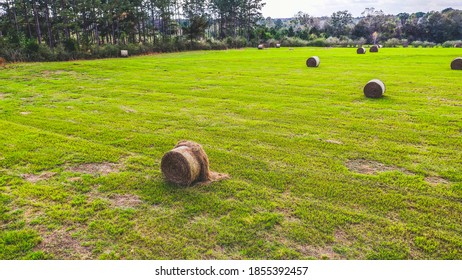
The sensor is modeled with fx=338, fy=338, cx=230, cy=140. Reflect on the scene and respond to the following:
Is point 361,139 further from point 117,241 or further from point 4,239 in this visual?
point 4,239

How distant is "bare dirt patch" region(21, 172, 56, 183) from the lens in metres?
8.68

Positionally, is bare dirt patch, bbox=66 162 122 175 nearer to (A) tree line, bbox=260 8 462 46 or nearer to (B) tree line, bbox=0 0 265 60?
(B) tree line, bbox=0 0 265 60

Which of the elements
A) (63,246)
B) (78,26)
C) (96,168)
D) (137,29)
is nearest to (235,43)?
(137,29)

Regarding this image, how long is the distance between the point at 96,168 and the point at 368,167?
751cm

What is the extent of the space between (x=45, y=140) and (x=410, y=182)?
11.2 meters

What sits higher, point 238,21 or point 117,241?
point 238,21

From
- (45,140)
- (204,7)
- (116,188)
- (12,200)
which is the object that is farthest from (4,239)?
(204,7)

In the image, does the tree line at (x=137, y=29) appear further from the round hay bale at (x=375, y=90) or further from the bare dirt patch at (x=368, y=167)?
the bare dirt patch at (x=368, y=167)

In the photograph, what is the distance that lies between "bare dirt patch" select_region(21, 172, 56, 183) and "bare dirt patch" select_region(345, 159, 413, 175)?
804 cm

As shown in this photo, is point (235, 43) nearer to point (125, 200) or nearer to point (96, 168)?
point (96, 168)

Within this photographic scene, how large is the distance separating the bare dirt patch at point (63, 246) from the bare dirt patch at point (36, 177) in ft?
8.58
